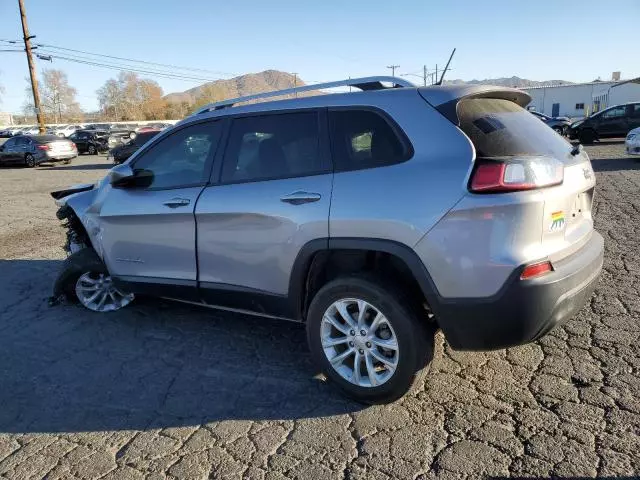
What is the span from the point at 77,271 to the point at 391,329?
3.30 m

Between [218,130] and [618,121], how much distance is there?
23.0 metres

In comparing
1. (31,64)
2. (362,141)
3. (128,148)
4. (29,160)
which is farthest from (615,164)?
(31,64)

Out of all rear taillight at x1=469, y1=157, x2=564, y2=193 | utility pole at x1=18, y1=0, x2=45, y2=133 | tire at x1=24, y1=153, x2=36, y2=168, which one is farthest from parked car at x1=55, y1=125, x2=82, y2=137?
rear taillight at x1=469, y1=157, x2=564, y2=193

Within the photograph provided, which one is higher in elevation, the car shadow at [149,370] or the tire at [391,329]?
the tire at [391,329]

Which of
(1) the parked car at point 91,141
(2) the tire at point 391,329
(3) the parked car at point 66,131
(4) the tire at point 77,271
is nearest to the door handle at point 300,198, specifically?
(2) the tire at point 391,329

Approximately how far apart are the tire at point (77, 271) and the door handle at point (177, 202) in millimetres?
1241

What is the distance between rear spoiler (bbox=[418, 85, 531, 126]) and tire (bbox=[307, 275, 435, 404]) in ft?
3.44

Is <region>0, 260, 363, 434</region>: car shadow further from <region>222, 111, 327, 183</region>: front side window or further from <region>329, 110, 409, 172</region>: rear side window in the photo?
<region>329, 110, 409, 172</region>: rear side window

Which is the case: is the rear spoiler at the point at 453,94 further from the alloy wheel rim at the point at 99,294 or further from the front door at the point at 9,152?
the front door at the point at 9,152

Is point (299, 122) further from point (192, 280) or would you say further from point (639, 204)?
point (639, 204)

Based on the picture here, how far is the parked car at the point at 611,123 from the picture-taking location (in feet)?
71.6

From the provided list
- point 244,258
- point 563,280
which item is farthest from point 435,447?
point 244,258

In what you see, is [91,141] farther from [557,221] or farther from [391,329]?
[557,221]

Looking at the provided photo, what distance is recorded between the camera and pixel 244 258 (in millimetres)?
3580
